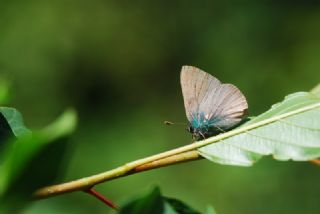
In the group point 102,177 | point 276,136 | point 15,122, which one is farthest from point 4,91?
point 276,136

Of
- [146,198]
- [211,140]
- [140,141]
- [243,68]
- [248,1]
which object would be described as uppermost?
[146,198]

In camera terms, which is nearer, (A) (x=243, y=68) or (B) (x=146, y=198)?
(B) (x=146, y=198)

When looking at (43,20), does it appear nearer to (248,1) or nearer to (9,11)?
(9,11)

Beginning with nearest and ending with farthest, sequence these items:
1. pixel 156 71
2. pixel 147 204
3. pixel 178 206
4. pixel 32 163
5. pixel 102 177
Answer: pixel 32 163 < pixel 147 204 < pixel 102 177 < pixel 178 206 < pixel 156 71

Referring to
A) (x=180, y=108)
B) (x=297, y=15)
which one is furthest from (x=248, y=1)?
(x=180, y=108)

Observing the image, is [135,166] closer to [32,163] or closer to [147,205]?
[147,205]

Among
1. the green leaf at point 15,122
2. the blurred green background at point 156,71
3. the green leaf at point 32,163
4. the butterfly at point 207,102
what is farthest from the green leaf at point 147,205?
Answer: the blurred green background at point 156,71

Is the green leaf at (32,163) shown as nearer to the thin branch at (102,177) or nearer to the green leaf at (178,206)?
the thin branch at (102,177)
